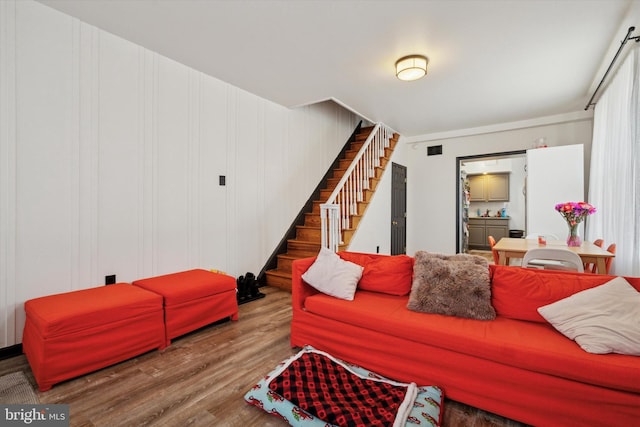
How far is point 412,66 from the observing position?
308cm

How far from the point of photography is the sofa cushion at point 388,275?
2398 millimetres

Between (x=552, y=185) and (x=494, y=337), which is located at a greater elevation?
(x=552, y=185)

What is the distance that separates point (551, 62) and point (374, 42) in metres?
2.05

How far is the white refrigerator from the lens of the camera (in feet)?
14.4

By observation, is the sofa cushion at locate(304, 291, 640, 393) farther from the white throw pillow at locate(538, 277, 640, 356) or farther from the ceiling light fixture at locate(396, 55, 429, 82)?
the ceiling light fixture at locate(396, 55, 429, 82)

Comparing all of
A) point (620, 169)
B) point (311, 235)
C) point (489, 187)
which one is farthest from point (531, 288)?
point (489, 187)

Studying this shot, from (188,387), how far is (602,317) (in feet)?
7.83

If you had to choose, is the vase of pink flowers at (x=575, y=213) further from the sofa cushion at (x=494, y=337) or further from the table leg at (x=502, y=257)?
the sofa cushion at (x=494, y=337)

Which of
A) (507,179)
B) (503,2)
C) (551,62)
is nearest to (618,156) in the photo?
(551,62)

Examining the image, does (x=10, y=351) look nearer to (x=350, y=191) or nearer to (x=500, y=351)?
(x=500, y=351)

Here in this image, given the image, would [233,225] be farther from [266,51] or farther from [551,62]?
[551,62]

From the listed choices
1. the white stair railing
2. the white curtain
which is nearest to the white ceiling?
the white curtain

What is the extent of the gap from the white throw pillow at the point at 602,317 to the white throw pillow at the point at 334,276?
124 cm

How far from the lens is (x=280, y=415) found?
155cm
